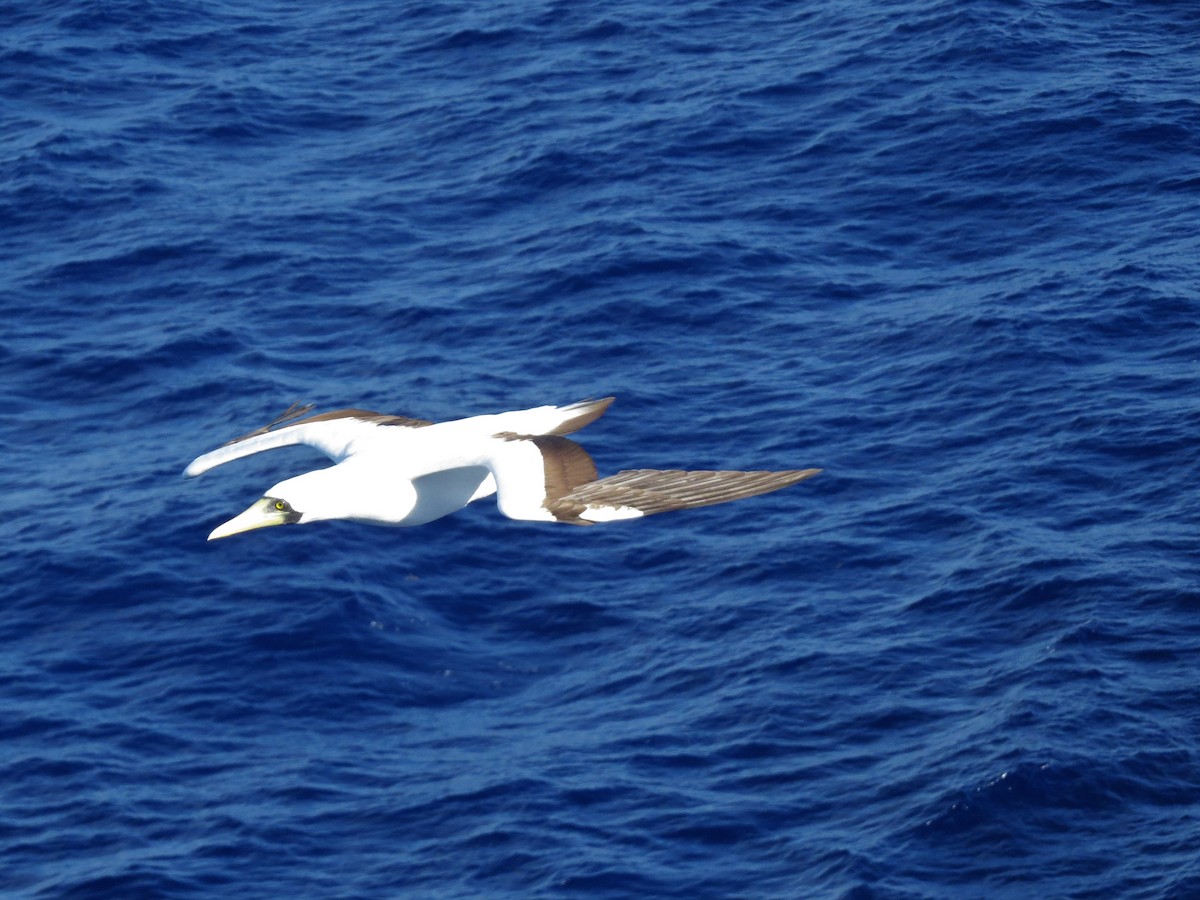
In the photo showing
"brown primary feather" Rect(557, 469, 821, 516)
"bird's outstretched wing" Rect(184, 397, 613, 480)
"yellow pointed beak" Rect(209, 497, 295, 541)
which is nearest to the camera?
"brown primary feather" Rect(557, 469, 821, 516)

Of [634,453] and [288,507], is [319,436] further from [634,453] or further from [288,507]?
[634,453]

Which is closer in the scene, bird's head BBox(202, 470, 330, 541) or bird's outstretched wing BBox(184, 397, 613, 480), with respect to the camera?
bird's head BBox(202, 470, 330, 541)

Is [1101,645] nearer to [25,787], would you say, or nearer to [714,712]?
[714,712]

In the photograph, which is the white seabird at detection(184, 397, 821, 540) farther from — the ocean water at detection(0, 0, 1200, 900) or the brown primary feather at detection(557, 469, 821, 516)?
the ocean water at detection(0, 0, 1200, 900)

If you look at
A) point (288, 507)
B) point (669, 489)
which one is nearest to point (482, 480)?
point (288, 507)

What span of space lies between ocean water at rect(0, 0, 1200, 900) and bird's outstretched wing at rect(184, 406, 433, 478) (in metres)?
7.20

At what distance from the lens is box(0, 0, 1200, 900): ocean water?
3372cm

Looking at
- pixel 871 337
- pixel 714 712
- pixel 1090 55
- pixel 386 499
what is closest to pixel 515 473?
pixel 386 499

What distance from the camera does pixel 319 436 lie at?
30016 millimetres

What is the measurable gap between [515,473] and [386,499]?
2421 mm

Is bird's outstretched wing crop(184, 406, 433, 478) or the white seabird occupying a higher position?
the white seabird

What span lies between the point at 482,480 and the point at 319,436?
10.7 ft

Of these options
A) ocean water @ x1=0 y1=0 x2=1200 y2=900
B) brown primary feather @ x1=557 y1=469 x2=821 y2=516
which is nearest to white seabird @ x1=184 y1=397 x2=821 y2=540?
brown primary feather @ x1=557 y1=469 x2=821 y2=516

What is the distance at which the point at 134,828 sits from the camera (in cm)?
Answer: 3416
